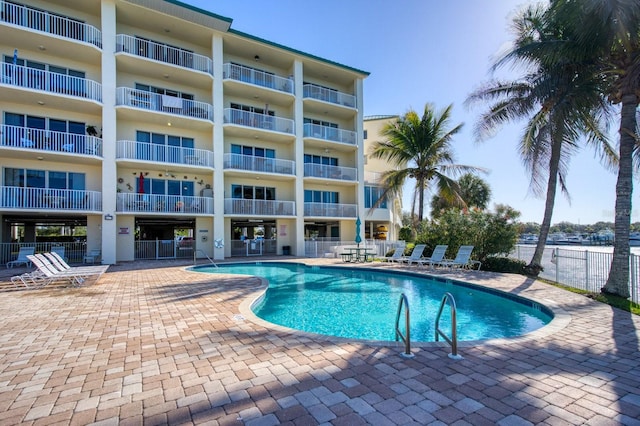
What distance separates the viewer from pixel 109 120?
15367mm

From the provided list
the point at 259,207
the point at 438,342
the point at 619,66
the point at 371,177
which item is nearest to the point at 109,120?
the point at 259,207

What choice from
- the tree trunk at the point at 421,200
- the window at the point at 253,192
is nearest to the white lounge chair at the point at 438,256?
the tree trunk at the point at 421,200

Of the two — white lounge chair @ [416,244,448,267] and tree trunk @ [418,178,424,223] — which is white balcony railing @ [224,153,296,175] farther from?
white lounge chair @ [416,244,448,267]

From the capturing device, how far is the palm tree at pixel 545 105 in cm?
948

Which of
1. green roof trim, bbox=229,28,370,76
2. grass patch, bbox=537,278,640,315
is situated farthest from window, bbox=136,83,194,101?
grass patch, bbox=537,278,640,315

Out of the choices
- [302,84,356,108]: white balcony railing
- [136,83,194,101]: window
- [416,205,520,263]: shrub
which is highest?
[302,84,356,108]: white balcony railing

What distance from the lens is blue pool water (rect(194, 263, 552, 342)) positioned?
639 cm

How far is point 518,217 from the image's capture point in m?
13.1

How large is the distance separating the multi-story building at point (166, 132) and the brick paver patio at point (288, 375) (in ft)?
39.8

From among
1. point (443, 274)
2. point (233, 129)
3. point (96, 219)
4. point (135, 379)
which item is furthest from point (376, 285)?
point (96, 219)

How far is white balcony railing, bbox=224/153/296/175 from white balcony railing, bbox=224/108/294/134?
79.6 inches

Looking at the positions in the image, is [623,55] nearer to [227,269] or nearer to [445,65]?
[445,65]

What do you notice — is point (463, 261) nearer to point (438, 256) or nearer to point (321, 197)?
point (438, 256)

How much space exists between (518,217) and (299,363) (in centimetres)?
1279
